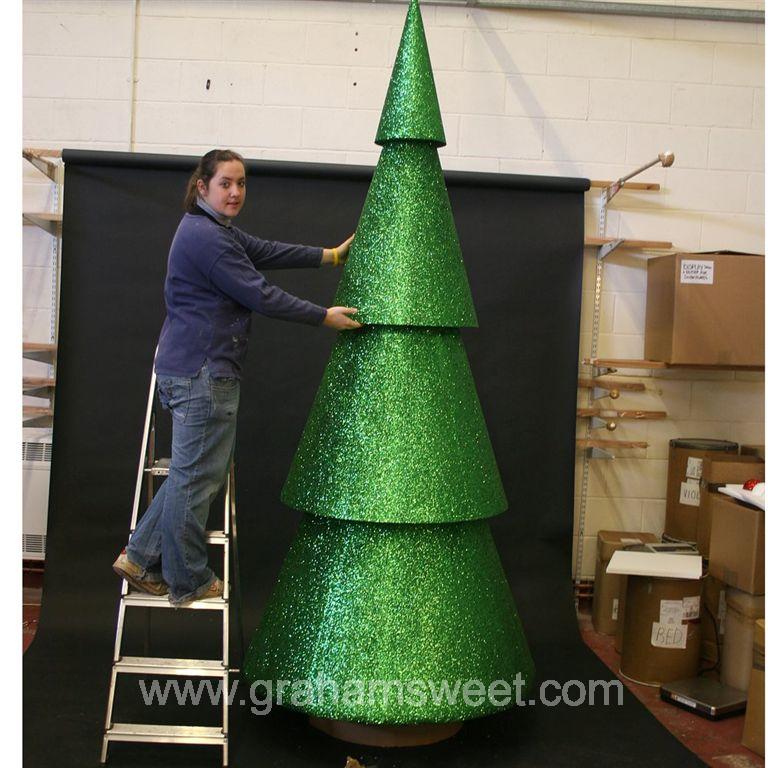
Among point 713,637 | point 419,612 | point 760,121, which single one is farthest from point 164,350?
point 760,121

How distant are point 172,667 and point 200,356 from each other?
86 cm

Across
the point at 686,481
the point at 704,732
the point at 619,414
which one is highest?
the point at 619,414

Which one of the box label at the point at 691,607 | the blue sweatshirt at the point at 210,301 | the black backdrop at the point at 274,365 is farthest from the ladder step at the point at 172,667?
the box label at the point at 691,607

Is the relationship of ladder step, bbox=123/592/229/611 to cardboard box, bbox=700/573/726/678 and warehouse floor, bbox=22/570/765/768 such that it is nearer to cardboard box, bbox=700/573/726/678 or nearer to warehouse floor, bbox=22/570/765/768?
warehouse floor, bbox=22/570/765/768

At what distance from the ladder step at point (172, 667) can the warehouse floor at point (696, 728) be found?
989mm

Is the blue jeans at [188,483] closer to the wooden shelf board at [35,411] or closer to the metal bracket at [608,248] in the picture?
the wooden shelf board at [35,411]

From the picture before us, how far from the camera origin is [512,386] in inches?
152

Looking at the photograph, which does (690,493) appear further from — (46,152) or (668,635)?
(46,152)

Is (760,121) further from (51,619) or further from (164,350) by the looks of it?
(51,619)

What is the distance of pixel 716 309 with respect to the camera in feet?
12.1

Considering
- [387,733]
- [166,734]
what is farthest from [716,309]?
[166,734]

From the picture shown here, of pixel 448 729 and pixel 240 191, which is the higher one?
pixel 240 191
